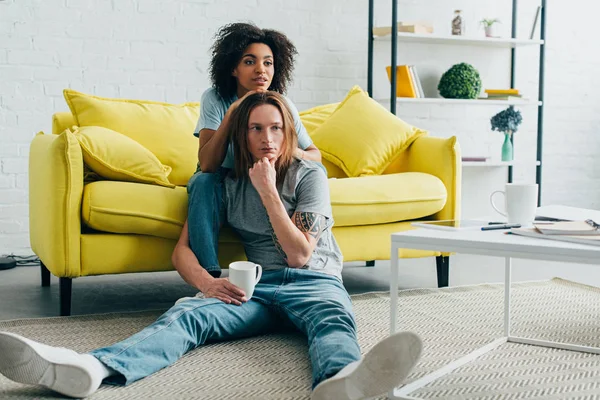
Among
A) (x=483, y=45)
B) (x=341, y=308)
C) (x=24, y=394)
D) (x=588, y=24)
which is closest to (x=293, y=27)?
(x=483, y=45)

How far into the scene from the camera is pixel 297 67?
416cm

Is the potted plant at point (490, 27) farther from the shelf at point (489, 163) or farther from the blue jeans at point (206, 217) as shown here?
the blue jeans at point (206, 217)

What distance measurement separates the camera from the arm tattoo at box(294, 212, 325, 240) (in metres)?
2.12

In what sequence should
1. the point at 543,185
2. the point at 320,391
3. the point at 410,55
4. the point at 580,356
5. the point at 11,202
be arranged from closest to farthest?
the point at 320,391, the point at 580,356, the point at 11,202, the point at 410,55, the point at 543,185

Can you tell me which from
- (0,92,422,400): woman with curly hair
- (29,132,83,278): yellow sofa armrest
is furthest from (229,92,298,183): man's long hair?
(29,132,83,278): yellow sofa armrest

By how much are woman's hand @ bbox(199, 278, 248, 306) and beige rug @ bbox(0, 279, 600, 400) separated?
0.14 m

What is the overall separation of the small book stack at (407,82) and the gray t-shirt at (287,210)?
2.04 m

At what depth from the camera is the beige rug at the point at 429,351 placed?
1.70 meters

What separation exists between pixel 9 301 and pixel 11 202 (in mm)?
1074

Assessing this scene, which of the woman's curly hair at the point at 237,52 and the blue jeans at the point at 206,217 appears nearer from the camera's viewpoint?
the blue jeans at the point at 206,217

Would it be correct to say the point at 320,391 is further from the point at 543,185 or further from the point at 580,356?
the point at 543,185

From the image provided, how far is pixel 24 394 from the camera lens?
5.31 ft

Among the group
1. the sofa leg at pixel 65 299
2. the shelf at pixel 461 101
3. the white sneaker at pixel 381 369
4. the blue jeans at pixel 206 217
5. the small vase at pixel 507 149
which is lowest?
the sofa leg at pixel 65 299

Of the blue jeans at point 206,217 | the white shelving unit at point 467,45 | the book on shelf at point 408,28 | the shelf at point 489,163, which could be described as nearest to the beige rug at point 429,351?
the blue jeans at point 206,217
